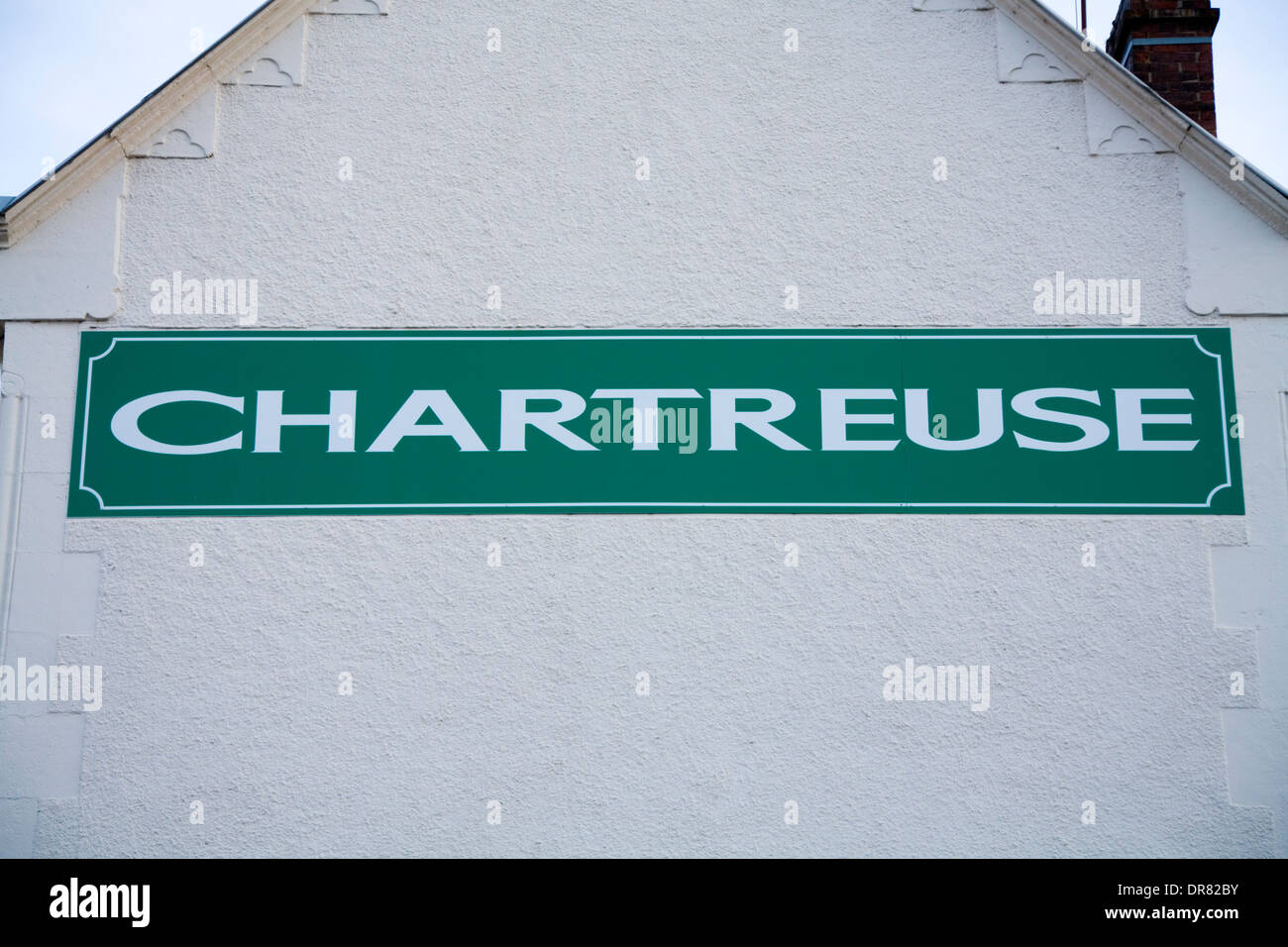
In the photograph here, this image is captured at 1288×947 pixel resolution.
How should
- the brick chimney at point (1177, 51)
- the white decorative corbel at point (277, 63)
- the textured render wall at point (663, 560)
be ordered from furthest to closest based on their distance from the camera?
the brick chimney at point (1177, 51)
the white decorative corbel at point (277, 63)
the textured render wall at point (663, 560)

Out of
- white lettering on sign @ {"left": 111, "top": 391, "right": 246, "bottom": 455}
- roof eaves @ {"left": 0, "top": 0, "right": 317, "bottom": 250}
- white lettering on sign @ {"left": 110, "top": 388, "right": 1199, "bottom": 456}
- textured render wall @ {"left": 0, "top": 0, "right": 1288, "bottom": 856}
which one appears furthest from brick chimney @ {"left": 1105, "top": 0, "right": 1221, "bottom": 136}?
white lettering on sign @ {"left": 111, "top": 391, "right": 246, "bottom": 455}

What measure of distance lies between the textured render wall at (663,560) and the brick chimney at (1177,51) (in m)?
1.59

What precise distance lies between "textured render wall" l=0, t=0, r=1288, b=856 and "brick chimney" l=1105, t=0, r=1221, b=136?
5.23 ft

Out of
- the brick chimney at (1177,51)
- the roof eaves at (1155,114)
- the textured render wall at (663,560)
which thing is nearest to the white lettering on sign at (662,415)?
the textured render wall at (663,560)

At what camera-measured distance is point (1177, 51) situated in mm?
6941

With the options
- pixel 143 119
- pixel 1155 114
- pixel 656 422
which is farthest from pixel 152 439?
pixel 1155 114

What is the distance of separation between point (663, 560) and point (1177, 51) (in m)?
4.74

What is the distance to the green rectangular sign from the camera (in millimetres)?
5445

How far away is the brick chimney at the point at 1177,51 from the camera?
6.90 metres

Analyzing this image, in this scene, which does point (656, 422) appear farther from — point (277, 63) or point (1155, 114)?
point (1155, 114)

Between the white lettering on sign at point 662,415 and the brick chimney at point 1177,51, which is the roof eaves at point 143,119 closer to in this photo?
the white lettering on sign at point 662,415

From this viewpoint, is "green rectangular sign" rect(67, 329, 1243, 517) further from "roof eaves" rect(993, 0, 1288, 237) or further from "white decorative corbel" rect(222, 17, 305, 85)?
"white decorative corbel" rect(222, 17, 305, 85)
